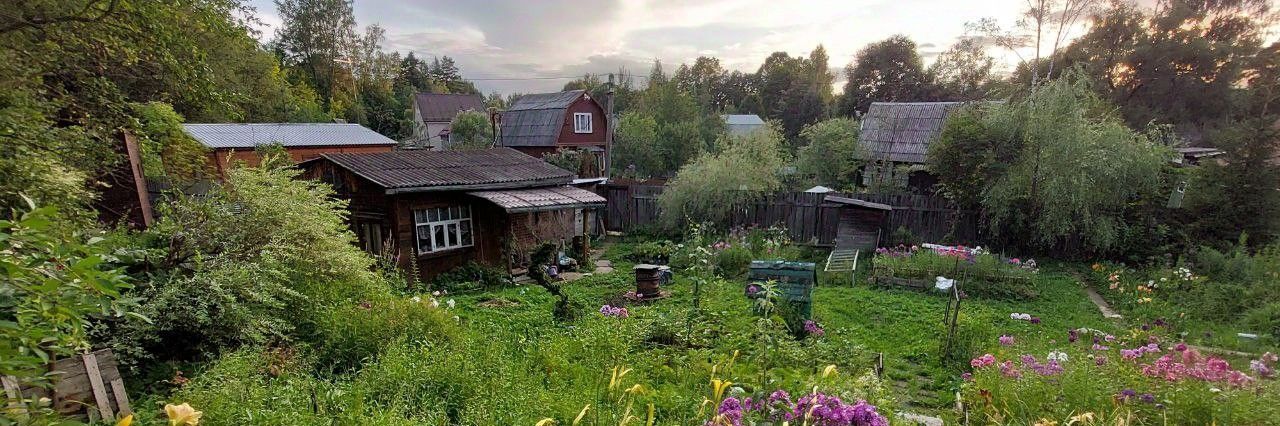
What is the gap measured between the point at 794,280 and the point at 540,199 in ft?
17.3

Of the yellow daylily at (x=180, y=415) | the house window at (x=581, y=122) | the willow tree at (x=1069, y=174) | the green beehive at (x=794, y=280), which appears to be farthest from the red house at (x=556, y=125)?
the yellow daylily at (x=180, y=415)

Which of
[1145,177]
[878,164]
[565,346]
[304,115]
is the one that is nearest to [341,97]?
[304,115]

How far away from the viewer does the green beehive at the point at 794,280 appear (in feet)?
20.8

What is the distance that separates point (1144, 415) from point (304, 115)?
30.8 metres

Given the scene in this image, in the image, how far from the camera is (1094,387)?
3811mm

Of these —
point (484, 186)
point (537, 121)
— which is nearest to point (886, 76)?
point (537, 121)

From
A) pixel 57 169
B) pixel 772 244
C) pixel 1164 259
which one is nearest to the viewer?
pixel 57 169

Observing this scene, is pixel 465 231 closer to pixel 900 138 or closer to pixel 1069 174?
pixel 1069 174

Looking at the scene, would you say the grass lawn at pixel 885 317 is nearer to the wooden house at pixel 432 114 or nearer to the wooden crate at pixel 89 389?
the wooden crate at pixel 89 389

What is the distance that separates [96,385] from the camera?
3.37 meters

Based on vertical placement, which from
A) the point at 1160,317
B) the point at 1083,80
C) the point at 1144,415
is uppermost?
the point at 1083,80

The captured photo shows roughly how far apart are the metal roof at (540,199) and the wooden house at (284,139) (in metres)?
11.0

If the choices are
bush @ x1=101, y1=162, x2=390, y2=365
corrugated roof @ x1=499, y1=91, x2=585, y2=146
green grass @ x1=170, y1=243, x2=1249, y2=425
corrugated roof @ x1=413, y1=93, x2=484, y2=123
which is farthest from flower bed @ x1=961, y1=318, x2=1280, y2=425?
corrugated roof @ x1=413, y1=93, x2=484, y2=123

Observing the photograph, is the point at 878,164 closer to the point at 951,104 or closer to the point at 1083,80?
the point at 951,104
